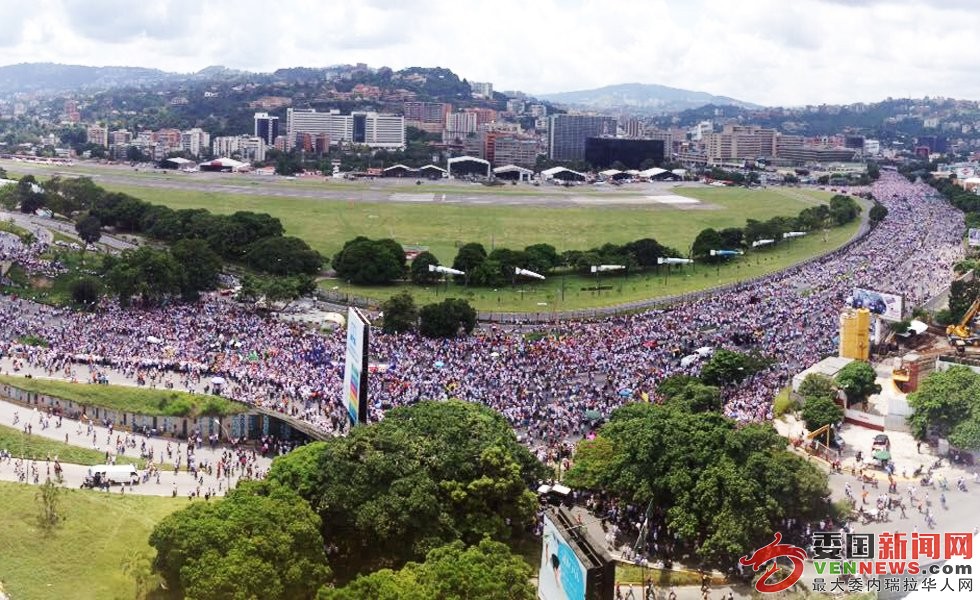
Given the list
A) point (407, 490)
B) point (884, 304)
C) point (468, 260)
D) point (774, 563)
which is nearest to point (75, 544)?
point (407, 490)

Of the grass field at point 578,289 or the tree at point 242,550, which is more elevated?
the grass field at point 578,289

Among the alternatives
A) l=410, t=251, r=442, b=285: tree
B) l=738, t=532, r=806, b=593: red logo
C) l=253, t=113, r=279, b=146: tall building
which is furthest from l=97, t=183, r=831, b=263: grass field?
l=253, t=113, r=279, b=146: tall building

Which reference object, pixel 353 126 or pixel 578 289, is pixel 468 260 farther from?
pixel 353 126

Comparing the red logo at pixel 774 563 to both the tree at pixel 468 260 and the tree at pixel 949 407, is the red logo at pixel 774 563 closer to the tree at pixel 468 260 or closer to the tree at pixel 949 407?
the tree at pixel 949 407

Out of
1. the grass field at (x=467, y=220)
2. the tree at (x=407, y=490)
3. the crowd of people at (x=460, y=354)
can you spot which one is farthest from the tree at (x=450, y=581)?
the grass field at (x=467, y=220)

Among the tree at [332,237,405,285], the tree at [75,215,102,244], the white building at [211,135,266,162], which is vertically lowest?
the tree at [332,237,405,285]

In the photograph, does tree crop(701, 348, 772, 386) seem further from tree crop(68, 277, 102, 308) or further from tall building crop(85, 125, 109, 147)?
tall building crop(85, 125, 109, 147)

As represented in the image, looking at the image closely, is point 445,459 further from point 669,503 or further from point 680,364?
point 680,364
